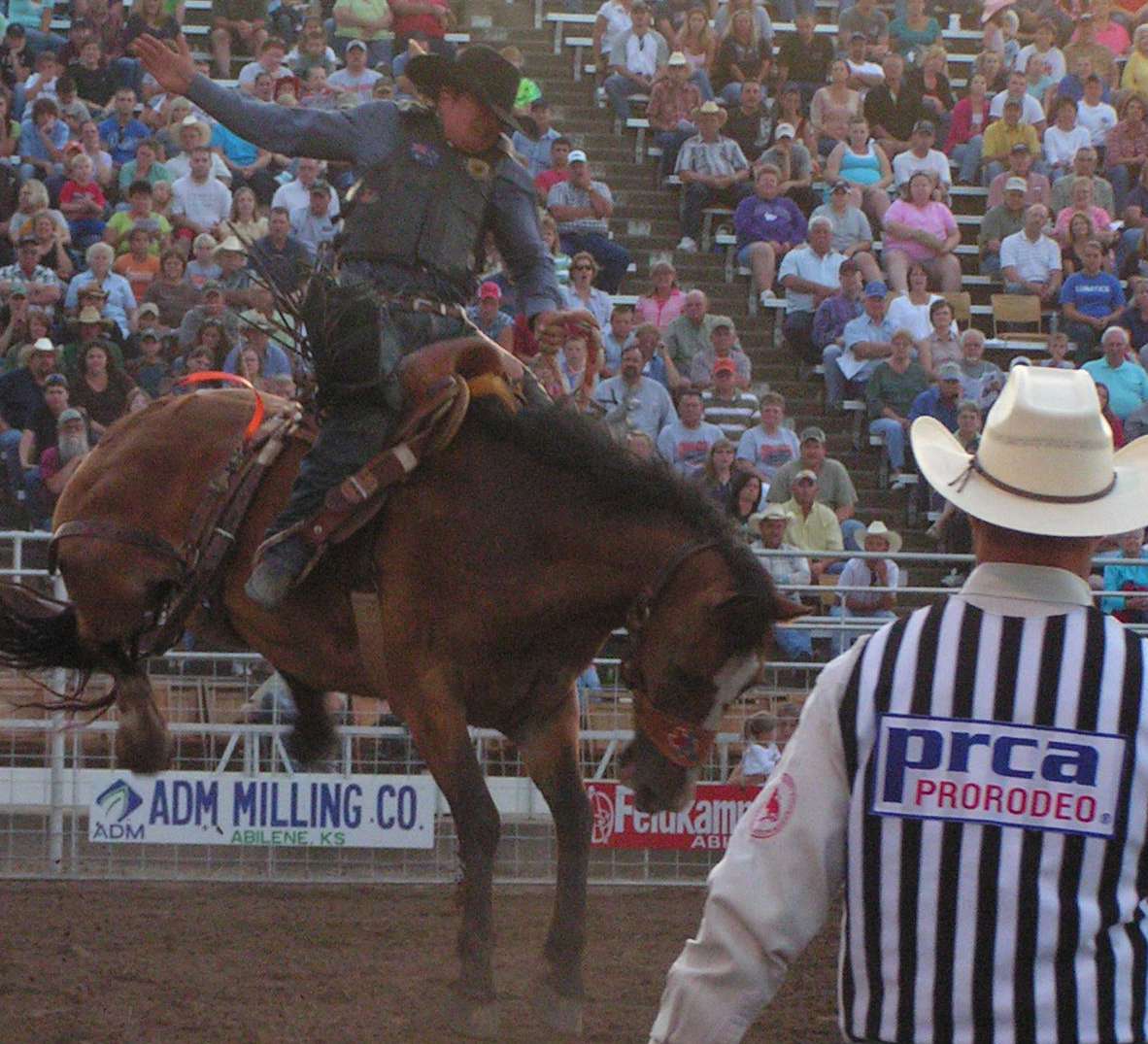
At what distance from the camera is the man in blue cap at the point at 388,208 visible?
5.84m

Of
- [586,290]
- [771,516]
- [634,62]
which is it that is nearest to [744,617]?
[771,516]

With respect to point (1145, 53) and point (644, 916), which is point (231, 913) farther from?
point (1145, 53)

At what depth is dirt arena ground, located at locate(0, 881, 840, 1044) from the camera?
19.2ft

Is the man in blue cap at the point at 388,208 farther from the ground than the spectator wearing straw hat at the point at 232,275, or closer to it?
farther from the ground

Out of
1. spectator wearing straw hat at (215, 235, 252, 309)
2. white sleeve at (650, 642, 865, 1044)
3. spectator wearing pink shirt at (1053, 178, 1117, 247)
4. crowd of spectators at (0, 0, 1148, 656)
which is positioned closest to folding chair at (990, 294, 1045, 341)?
crowd of spectators at (0, 0, 1148, 656)

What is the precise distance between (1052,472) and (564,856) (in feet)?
12.1

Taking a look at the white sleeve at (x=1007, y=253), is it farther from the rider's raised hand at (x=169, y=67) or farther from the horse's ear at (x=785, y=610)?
the horse's ear at (x=785, y=610)

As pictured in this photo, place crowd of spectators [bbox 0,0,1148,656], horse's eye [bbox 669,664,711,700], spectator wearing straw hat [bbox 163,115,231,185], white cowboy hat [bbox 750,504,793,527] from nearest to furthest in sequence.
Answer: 1. horse's eye [bbox 669,664,711,700]
2. white cowboy hat [bbox 750,504,793,527]
3. crowd of spectators [bbox 0,0,1148,656]
4. spectator wearing straw hat [bbox 163,115,231,185]

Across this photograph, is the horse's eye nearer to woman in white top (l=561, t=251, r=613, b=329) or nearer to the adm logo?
the adm logo

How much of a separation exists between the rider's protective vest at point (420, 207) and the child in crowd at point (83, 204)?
8033mm

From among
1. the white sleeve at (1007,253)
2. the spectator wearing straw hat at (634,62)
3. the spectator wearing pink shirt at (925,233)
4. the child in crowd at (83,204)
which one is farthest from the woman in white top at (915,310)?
the child in crowd at (83,204)

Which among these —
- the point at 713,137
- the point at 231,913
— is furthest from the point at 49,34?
the point at 231,913

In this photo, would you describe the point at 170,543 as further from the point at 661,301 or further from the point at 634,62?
the point at 634,62

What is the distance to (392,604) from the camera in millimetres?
5816
